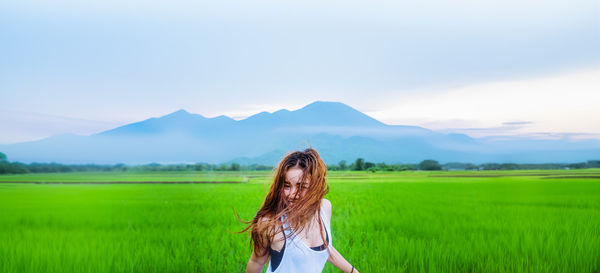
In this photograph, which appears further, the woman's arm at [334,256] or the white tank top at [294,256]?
the woman's arm at [334,256]

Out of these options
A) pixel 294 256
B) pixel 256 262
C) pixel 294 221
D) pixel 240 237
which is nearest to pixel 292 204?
pixel 294 221

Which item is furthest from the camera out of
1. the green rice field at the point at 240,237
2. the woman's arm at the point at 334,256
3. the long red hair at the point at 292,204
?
the green rice field at the point at 240,237

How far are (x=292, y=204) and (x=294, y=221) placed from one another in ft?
0.32

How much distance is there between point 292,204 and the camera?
90.3 inches

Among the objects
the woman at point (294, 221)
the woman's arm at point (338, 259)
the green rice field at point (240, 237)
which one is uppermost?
the woman at point (294, 221)

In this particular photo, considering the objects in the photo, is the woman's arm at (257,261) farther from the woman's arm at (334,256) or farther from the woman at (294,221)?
the woman's arm at (334,256)

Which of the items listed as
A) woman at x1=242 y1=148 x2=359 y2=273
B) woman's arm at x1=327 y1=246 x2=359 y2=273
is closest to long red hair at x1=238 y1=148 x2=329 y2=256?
woman at x1=242 y1=148 x2=359 y2=273

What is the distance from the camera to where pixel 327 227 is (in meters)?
2.41

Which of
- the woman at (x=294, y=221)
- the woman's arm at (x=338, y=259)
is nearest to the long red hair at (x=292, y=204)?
the woman at (x=294, y=221)

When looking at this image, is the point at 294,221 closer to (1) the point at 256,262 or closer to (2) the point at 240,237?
(1) the point at 256,262

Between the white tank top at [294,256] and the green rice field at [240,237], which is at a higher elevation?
the white tank top at [294,256]

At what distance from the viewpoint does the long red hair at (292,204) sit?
225cm

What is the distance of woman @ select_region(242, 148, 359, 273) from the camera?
7.43 feet

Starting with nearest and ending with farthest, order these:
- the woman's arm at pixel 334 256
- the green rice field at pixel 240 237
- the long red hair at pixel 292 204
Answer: the long red hair at pixel 292 204, the woman's arm at pixel 334 256, the green rice field at pixel 240 237
